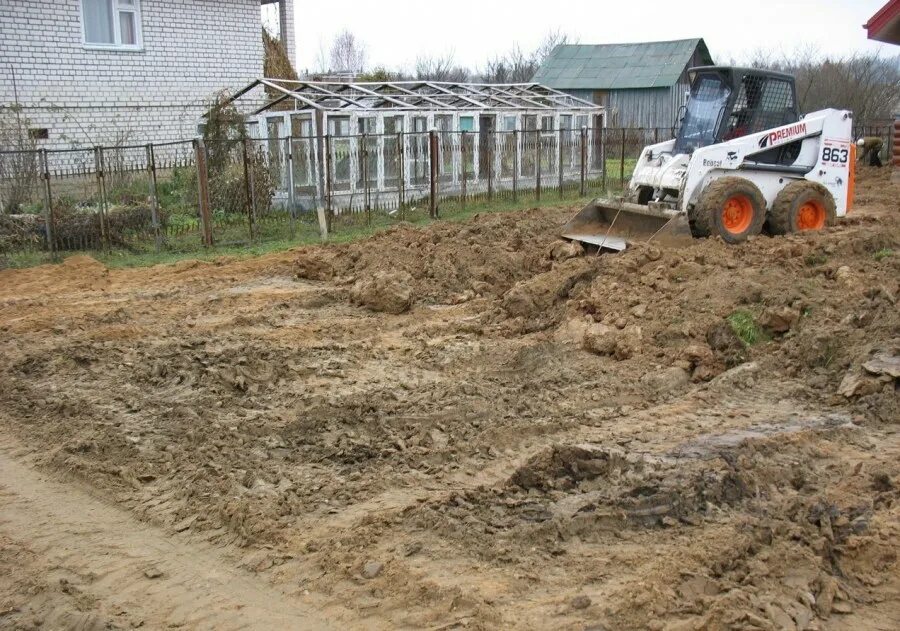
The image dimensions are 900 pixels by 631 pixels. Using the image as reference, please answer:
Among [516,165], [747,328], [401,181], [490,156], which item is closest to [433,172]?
[401,181]

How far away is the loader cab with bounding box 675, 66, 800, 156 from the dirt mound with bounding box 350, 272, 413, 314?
5125 mm

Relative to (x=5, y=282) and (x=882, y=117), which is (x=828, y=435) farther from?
(x=882, y=117)

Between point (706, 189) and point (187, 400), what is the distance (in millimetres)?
7567

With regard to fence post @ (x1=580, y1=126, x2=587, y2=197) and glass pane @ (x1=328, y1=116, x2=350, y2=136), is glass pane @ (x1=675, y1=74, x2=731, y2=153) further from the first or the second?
fence post @ (x1=580, y1=126, x2=587, y2=197)

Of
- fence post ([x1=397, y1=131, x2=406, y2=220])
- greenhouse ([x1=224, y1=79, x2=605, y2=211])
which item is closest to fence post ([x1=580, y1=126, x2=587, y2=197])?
greenhouse ([x1=224, y1=79, x2=605, y2=211])

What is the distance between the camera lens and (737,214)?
12.3 meters

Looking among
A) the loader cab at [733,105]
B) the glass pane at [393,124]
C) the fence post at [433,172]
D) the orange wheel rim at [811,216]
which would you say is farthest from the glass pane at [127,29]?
the orange wheel rim at [811,216]

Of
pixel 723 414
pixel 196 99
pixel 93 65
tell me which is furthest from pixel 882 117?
pixel 723 414

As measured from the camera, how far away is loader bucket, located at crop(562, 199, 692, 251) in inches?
453

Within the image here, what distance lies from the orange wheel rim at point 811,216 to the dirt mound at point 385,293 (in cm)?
592

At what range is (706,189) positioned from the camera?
12.0 m

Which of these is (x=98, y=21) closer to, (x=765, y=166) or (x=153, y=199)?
(x=153, y=199)

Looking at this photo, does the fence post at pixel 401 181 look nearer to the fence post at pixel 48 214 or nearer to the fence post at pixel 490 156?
the fence post at pixel 490 156

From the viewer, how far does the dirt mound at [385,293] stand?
1085 centimetres
